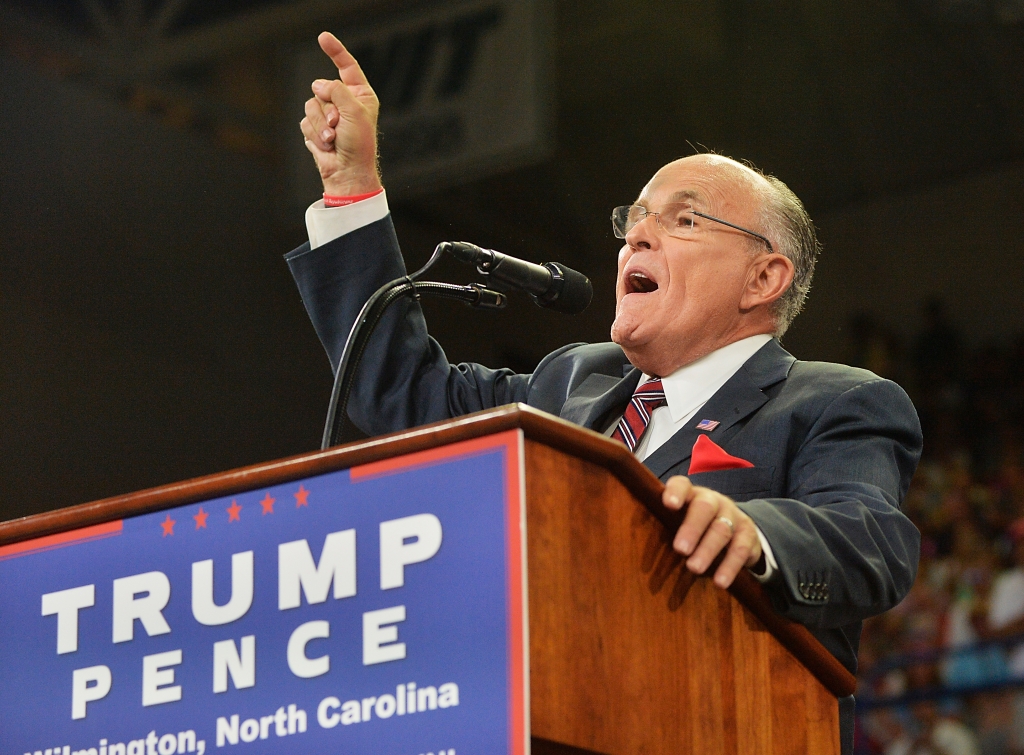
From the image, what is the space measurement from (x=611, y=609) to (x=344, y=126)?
1012mm

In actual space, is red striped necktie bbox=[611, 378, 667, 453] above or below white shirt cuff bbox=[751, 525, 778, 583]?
above

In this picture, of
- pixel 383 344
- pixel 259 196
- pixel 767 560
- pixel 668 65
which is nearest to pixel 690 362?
pixel 383 344

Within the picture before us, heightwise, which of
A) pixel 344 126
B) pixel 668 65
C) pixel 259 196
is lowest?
pixel 344 126

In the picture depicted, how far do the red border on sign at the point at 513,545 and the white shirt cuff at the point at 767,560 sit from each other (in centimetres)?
30

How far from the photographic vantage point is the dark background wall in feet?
12.3

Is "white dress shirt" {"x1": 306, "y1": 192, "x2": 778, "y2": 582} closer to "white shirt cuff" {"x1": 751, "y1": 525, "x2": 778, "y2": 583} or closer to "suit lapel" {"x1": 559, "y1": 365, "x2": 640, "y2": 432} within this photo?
"suit lapel" {"x1": 559, "y1": 365, "x2": 640, "y2": 432}

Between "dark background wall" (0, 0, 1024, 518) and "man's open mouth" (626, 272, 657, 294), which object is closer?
"man's open mouth" (626, 272, 657, 294)

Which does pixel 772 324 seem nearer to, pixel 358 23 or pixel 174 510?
pixel 174 510

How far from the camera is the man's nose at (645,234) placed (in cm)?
186

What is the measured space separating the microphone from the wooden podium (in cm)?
55

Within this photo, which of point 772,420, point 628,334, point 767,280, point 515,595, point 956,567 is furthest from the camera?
point 956,567

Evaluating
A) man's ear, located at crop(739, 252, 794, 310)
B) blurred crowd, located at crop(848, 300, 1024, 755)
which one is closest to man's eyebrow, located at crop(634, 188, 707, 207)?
man's ear, located at crop(739, 252, 794, 310)

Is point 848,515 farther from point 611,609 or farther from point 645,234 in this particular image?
point 645,234

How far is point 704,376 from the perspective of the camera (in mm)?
1770
